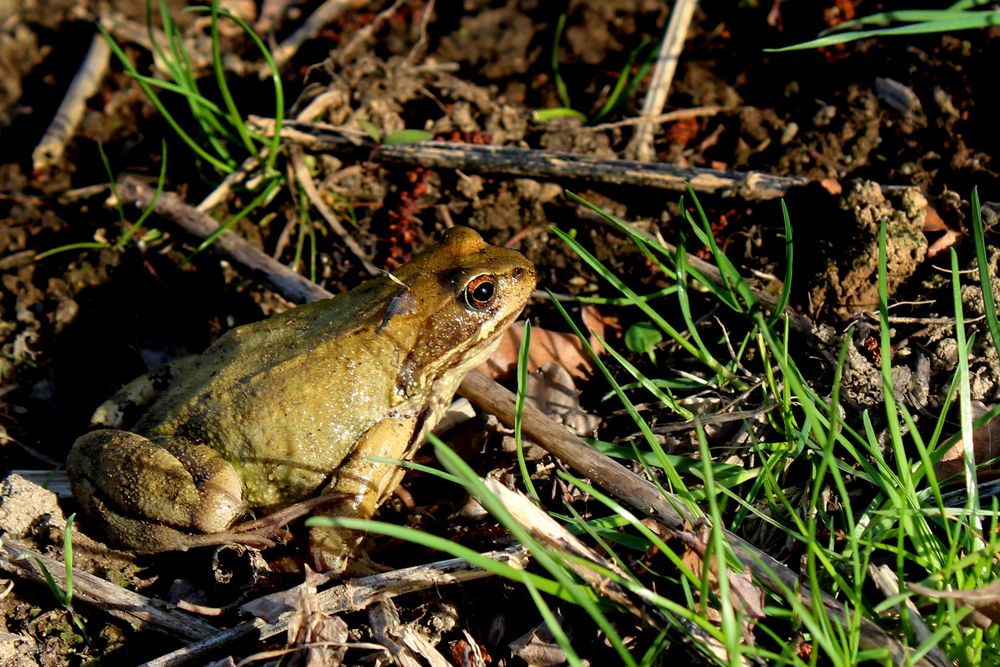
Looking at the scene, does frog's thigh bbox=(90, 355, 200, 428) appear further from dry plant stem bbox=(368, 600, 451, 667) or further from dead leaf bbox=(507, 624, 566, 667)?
dead leaf bbox=(507, 624, 566, 667)

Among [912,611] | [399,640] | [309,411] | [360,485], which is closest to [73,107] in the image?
[309,411]

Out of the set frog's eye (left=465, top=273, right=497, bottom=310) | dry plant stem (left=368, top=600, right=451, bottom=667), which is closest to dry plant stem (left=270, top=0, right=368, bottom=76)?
frog's eye (left=465, top=273, right=497, bottom=310)

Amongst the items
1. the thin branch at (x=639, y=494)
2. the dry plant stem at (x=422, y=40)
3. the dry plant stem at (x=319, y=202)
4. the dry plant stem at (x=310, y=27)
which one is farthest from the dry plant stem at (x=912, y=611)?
the dry plant stem at (x=310, y=27)

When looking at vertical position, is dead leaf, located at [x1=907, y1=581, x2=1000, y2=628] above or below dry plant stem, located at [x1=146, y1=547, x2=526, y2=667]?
above

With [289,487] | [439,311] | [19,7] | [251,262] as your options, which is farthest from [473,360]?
[19,7]

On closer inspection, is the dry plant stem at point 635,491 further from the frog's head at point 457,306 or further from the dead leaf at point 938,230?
the dead leaf at point 938,230
